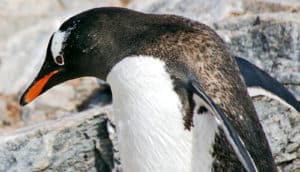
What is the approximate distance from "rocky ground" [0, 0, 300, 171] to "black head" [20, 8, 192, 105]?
1.04m

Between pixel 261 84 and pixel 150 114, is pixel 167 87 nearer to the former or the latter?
pixel 150 114

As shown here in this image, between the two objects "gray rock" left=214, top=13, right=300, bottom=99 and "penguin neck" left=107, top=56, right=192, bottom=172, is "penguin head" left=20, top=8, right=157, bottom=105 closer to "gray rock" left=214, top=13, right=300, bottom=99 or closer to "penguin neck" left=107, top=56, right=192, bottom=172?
"penguin neck" left=107, top=56, right=192, bottom=172

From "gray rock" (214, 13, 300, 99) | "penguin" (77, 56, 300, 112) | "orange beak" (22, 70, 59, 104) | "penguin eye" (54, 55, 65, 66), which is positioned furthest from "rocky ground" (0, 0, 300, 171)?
"penguin eye" (54, 55, 65, 66)

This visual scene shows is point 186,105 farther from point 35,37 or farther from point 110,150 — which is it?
point 35,37

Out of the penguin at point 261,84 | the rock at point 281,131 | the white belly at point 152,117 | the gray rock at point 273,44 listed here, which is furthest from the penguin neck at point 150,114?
the gray rock at point 273,44

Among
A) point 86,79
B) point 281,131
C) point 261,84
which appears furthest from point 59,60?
point 86,79

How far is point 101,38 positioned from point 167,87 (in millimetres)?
348

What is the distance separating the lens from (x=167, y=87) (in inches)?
131

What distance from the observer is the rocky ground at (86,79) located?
4.59 metres

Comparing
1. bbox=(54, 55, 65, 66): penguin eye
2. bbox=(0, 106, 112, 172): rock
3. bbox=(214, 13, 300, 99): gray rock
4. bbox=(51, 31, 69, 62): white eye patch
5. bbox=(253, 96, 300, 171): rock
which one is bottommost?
bbox=(0, 106, 112, 172): rock

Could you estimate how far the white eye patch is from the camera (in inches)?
139

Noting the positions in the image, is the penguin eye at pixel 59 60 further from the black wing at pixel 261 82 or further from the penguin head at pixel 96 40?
the black wing at pixel 261 82

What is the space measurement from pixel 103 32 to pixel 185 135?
49 cm

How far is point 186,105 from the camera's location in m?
3.32
